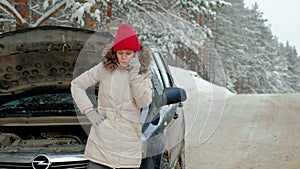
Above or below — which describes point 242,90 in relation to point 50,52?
below

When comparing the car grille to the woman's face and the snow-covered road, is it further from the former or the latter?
the snow-covered road

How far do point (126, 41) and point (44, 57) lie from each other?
1.76 meters

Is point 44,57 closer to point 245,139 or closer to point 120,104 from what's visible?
point 120,104

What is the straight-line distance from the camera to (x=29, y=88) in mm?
4516

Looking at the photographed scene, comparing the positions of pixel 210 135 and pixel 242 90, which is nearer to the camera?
pixel 210 135

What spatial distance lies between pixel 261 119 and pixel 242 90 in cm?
3364

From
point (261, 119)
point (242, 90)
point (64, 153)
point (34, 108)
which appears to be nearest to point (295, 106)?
point (261, 119)

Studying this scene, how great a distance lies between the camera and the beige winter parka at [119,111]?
2781 millimetres

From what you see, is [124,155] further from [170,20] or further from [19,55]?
[170,20]

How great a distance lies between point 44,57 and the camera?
13.8 feet

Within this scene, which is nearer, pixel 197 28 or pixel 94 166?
pixel 94 166

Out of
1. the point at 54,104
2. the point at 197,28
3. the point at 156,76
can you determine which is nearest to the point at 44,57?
the point at 54,104

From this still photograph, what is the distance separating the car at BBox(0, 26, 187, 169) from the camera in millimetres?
3156

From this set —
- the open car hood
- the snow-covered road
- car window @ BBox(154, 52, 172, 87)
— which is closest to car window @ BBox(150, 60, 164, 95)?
car window @ BBox(154, 52, 172, 87)
